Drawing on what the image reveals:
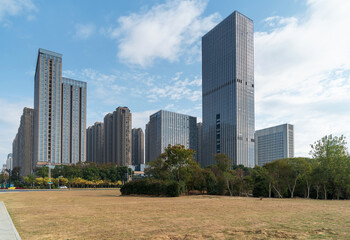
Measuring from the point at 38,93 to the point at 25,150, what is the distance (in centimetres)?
5925

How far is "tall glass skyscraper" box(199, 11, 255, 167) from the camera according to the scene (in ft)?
563

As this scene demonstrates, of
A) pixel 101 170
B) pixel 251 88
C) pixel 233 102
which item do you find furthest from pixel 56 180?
pixel 251 88

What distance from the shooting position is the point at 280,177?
41.8 meters

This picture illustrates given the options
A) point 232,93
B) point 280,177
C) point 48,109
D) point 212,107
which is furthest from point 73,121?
point 280,177

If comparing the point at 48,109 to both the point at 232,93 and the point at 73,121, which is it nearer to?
the point at 73,121

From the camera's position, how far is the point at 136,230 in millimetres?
12852

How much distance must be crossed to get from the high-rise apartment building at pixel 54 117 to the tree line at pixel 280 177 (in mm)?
125204

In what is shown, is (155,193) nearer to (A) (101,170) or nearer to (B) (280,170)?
(B) (280,170)

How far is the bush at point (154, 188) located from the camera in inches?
1711

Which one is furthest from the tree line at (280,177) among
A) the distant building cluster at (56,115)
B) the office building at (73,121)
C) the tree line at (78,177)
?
the office building at (73,121)

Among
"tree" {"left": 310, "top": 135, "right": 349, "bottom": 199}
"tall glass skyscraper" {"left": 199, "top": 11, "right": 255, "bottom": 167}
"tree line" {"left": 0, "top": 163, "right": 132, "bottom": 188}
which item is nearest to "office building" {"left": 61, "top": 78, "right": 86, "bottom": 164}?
"tree line" {"left": 0, "top": 163, "right": 132, "bottom": 188}

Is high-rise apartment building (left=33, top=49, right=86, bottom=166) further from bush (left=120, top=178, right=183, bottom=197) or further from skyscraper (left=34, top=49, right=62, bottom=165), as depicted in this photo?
bush (left=120, top=178, right=183, bottom=197)

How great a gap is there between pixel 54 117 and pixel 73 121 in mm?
17454

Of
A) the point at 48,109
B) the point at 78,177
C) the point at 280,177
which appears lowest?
the point at 78,177
